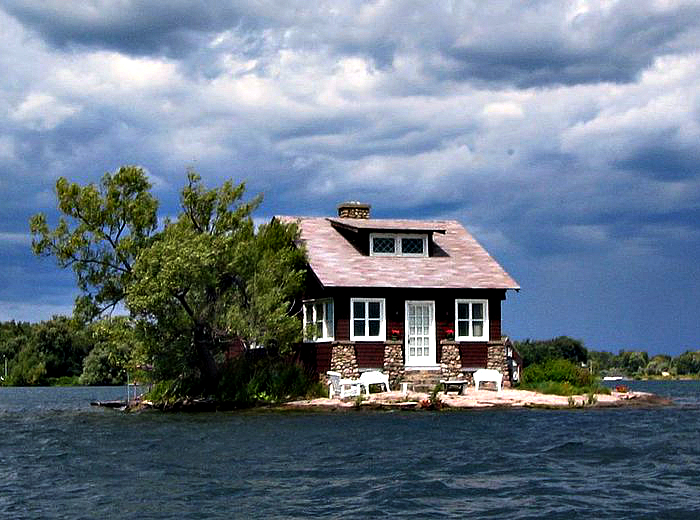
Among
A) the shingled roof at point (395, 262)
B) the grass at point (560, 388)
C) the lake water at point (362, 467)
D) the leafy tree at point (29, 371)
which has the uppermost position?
the shingled roof at point (395, 262)

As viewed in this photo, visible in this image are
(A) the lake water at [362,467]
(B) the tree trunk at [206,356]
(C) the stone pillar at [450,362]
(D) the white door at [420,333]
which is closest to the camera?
(A) the lake water at [362,467]

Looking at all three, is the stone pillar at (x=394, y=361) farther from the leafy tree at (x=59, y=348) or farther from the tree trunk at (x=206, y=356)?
the leafy tree at (x=59, y=348)

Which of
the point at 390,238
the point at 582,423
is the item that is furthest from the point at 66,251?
the point at 582,423

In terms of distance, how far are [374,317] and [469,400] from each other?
6.22 meters

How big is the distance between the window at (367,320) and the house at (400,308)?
39 millimetres

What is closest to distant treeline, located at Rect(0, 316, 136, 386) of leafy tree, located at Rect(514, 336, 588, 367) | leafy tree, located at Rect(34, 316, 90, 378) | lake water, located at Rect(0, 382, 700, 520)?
leafy tree, located at Rect(34, 316, 90, 378)

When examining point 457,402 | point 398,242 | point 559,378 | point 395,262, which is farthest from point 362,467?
point 398,242

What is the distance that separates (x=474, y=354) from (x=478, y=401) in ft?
19.8

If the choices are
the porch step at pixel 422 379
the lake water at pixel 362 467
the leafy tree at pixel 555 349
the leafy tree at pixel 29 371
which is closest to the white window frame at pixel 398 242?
the porch step at pixel 422 379

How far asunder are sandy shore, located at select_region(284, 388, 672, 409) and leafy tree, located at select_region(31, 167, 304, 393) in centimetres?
418

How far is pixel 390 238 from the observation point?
44094mm

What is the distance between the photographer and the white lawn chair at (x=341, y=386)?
3753cm

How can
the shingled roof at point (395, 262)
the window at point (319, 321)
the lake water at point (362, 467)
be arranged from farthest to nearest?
1. the shingled roof at point (395, 262)
2. the window at point (319, 321)
3. the lake water at point (362, 467)

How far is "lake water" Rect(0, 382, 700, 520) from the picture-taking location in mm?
16859
